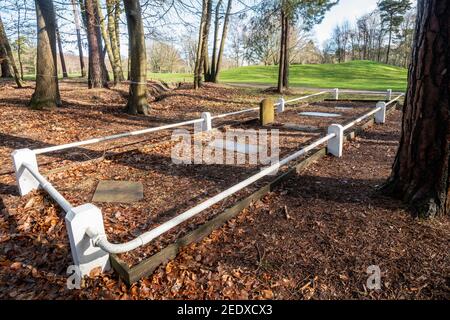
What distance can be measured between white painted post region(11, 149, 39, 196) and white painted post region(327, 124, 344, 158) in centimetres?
522

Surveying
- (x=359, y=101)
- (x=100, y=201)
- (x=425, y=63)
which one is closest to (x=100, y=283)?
(x=100, y=201)

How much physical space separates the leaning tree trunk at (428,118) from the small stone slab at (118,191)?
359 centimetres

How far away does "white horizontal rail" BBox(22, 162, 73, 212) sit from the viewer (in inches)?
115

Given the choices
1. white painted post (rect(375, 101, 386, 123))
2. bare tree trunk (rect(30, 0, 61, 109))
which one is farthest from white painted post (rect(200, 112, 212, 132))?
white painted post (rect(375, 101, 386, 123))

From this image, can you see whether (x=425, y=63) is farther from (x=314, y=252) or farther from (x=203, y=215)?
(x=203, y=215)

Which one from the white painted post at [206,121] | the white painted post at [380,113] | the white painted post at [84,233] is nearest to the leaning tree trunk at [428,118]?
the white painted post at [84,233]

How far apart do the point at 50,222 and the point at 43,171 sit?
190 centimetres

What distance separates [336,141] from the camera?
20.0 ft

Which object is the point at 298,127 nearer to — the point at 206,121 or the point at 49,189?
the point at 206,121

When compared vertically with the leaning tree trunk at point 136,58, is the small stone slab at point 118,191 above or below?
below

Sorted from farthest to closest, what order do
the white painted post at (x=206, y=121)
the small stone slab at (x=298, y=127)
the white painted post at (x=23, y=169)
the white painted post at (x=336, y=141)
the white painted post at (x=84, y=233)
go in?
the small stone slab at (x=298, y=127) < the white painted post at (x=206, y=121) < the white painted post at (x=336, y=141) < the white painted post at (x=23, y=169) < the white painted post at (x=84, y=233)

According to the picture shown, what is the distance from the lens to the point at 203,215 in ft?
12.6

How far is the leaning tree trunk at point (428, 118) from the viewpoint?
3182 millimetres

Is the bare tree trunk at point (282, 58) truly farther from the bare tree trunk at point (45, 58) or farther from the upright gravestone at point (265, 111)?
the bare tree trunk at point (45, 58)
